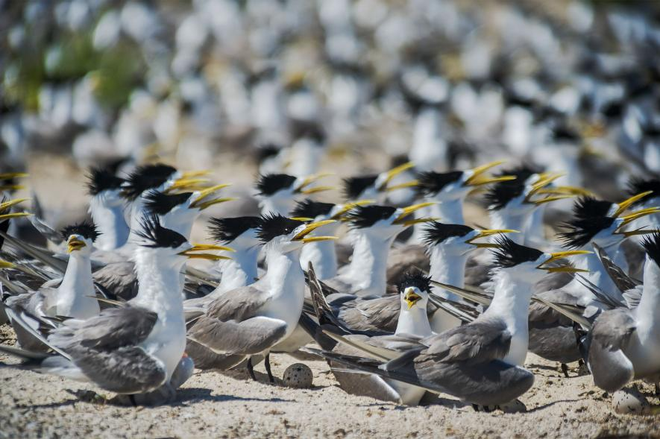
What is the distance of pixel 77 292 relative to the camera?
17.6ft

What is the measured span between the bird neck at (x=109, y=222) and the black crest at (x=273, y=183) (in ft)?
3.92

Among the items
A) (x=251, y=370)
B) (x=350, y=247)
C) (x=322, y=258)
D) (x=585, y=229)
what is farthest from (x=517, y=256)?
(x=350, y=247)

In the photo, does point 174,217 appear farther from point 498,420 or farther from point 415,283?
point 498,420

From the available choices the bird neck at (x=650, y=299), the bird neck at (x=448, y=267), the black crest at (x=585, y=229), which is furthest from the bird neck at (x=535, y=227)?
the bird neck at (x=650, y=299)

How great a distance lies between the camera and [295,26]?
79.3ft

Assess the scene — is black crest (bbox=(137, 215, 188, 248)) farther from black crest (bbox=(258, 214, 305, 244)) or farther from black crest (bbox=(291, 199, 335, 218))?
black crest (bbox=(291, 199, 335, 218))

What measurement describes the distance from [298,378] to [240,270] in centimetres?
115

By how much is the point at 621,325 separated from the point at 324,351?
1.71m

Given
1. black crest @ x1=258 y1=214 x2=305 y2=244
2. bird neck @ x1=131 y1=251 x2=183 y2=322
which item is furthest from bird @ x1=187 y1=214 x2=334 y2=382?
bird neck @ x1=131 y1=251 x2=183 y2=322

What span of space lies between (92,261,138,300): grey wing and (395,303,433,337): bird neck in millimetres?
2045

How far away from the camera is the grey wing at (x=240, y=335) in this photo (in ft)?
17.1

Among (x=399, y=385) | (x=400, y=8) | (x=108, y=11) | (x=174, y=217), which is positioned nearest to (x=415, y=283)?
(x=399, y=385)

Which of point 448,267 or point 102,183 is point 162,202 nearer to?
point 102,183

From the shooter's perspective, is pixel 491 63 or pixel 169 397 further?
pixel 491 63
